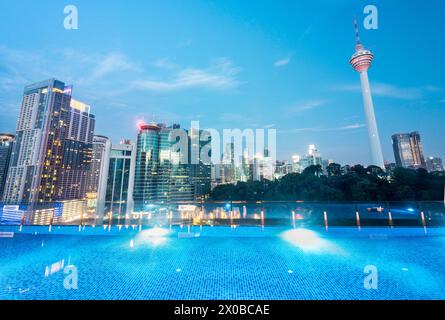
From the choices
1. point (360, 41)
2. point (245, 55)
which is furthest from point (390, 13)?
point (360, 41)

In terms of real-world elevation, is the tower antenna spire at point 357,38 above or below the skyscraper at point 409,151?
above

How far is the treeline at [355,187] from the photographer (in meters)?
22.6

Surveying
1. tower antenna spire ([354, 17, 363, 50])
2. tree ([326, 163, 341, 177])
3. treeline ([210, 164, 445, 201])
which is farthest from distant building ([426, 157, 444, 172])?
tree ([326, 163, 341, 177])

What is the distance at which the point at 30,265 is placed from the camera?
504 centimetres

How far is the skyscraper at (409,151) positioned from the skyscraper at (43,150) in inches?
4587

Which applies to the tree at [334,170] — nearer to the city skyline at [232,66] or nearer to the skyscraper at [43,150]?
the city skyline at [232,66]

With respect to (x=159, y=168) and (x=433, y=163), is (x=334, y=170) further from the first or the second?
(x=433, y=163)

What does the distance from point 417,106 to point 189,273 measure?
44.8 m

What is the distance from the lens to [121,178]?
48.8 ft

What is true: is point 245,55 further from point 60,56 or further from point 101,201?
point 101,201

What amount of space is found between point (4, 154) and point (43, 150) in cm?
1965

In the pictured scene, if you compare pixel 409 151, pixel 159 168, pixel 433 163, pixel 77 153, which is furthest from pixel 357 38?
pixel 77 153

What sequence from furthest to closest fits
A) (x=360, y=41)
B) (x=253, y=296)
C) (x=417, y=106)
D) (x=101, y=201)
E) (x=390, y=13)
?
(x=360, y=41) < (x=417, y=106) < (x=390, y=13) < (x=101, y=201) < (x=253, y=296)

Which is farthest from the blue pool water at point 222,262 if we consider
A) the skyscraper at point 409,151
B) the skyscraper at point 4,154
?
the skyscraper at point 409,151
